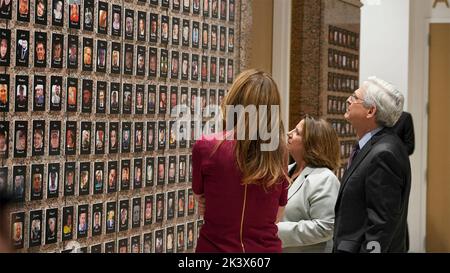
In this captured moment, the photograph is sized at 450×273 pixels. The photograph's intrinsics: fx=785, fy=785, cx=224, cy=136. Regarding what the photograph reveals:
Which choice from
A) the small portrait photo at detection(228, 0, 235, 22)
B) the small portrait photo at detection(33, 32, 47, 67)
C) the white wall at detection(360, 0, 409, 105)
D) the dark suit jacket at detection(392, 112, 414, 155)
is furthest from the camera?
the white wall at detection(360, 0, 409, 105)

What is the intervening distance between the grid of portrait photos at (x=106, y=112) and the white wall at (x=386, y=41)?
14.8 ft

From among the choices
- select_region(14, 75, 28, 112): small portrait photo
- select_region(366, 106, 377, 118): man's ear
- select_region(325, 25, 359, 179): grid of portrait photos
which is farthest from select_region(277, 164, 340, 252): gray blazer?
select_region(325, 25, 359, 179): grid of portrait photos

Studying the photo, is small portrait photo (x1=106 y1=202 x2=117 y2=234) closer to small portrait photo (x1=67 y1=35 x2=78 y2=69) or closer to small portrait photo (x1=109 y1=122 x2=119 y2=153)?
small portrait photo (x1=109 y1=122 x2=119 y2=153)

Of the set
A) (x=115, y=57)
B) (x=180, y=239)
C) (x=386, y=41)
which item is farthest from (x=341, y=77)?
(x=115, y=57)

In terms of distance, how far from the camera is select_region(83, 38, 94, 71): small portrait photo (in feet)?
14.9

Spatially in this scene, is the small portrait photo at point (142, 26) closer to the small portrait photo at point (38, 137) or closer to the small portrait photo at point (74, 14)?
the small portrait photo at point (74, 14)

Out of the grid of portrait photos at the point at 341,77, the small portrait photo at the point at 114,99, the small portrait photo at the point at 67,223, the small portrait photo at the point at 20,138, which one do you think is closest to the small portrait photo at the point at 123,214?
the small portrait photo at the point at 67,223

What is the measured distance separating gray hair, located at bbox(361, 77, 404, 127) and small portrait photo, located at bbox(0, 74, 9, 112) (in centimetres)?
183

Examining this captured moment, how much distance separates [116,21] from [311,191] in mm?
1625

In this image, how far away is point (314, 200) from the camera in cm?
420

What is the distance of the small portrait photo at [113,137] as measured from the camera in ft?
15.8

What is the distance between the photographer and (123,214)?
16.4 ft

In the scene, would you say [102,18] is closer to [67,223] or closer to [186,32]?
[186,32]
